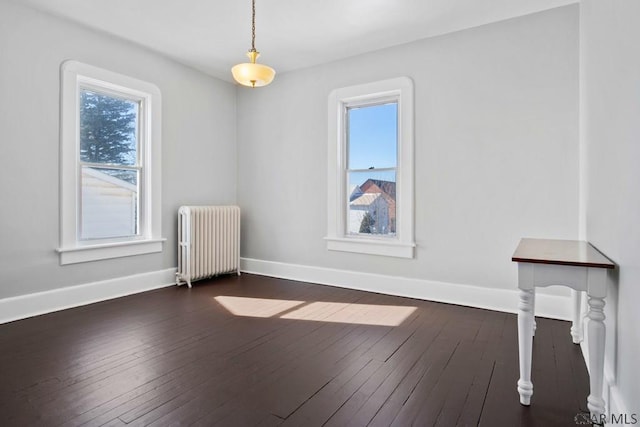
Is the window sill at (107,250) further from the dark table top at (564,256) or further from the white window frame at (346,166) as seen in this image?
the dark table top at (564,256)

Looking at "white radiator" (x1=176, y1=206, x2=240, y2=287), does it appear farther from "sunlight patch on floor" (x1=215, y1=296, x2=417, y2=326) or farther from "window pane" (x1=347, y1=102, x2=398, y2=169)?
"window pane" (x1=347, y1=102, x2=398, y2=169)

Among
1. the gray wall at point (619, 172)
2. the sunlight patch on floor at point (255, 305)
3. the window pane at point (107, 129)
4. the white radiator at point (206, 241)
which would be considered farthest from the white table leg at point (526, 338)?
the window pane at point (107, 129)

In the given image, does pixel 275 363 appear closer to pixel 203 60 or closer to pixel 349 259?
pixel 349 259

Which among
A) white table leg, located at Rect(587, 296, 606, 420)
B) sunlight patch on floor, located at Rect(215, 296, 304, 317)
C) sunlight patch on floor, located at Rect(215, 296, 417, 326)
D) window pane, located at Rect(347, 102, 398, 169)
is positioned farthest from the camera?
window pane, located at Rect(347, 102, 398, 169)

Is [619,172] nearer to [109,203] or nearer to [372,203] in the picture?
[372,203]

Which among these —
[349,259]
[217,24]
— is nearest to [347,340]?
[349,259]

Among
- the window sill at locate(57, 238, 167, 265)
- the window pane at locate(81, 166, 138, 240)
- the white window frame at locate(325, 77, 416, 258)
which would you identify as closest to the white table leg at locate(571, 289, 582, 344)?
the white window frame at locate(325, 77, 416, 258)

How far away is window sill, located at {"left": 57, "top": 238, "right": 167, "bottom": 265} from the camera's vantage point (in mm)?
3407

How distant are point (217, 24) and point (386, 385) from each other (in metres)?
3.46

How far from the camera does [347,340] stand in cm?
265

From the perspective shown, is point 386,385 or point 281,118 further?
point 281,118

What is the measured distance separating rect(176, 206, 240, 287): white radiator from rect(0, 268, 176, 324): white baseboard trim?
0.28 m

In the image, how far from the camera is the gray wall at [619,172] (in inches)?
48.8

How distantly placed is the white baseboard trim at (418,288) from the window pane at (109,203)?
1.72 m
